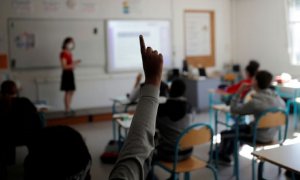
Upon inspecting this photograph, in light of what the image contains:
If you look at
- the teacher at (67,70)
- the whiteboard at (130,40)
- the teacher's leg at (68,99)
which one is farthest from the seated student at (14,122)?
the whiteboard at (130,40)

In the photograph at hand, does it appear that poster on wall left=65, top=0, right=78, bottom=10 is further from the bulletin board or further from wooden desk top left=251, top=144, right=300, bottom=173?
wooden desk top left=251, top=144, right=300, bottom=173

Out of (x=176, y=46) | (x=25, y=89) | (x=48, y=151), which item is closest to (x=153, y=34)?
(x=176, y=46)

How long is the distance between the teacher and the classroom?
0.06 feet

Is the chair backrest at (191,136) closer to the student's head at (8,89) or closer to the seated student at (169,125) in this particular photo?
the seated student at (169,125)

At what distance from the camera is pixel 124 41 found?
279 inches

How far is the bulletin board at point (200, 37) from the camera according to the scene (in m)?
7.75

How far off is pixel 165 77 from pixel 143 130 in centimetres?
672

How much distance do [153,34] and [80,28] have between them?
1648 millimetres

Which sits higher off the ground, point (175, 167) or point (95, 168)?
point (175, 167)

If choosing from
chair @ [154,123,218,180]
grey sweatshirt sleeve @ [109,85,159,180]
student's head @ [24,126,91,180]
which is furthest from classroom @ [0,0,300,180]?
grey sweatshirt sleeve @ [109,85,159,180]

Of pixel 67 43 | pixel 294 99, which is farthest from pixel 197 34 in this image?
pixel 67 43

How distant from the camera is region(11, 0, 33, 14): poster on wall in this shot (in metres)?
6.18

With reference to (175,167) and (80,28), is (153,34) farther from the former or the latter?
(175,167)

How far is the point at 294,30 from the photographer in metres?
6.60
